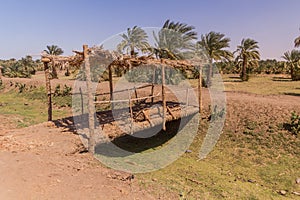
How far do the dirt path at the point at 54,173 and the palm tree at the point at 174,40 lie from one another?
49.4 feet

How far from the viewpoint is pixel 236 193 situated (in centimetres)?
638

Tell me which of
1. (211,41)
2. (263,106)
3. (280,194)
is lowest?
(280,194)

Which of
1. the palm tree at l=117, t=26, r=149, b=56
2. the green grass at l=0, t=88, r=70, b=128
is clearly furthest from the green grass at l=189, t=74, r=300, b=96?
the green grass at l=0, t=88, r=70, b=128

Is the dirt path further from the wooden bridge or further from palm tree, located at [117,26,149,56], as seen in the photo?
palm tree, located at [117,26,149,56]

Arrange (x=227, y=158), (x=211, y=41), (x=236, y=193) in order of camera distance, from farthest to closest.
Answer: (x=211, y=41) < (x=227, y=158) < (x=236, y=193)

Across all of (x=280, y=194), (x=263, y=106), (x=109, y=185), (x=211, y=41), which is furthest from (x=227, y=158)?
(x=211, y=41)

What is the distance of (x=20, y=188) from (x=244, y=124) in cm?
994

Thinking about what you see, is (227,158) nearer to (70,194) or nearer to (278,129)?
(278,129)

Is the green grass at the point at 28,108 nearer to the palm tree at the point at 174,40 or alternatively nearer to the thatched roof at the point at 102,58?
the thatched roof at the point at 102,58

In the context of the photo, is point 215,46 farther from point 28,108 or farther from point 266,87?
point 28,108

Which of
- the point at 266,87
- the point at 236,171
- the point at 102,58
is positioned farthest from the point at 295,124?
the point at 266,87

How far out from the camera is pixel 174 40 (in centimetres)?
2109

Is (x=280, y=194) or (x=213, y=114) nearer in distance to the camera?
(x=280, y=194)

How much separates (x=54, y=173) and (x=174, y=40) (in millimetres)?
17766
